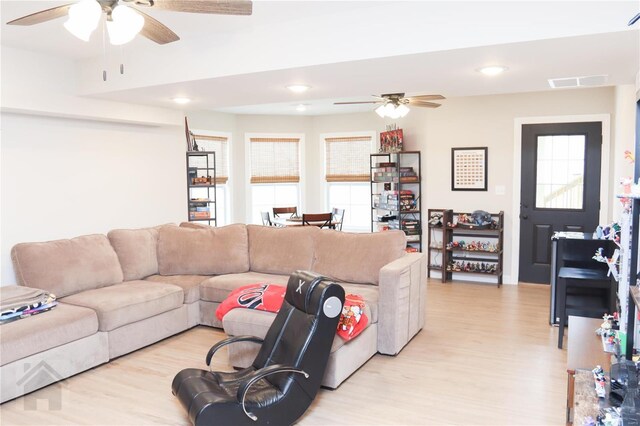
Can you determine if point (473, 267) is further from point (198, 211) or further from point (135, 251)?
point (135, 251)

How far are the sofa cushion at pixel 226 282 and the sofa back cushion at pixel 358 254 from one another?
434 mm

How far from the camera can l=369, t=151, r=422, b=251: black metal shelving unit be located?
712 cm

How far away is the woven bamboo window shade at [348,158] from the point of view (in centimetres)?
852

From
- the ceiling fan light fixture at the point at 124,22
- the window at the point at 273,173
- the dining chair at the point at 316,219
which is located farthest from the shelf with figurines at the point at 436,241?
the ceiling fan light fixture at the point at 124,22

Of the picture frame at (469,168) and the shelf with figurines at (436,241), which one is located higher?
the picture frame at (469,168)

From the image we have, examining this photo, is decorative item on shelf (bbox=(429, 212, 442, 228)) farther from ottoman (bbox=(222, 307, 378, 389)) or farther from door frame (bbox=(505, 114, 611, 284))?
ottoman (bbox=(222, 307, 378, 389))

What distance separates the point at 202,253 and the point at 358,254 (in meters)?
1.71

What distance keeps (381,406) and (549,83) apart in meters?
3.08

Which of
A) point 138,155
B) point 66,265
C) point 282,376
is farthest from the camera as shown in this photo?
point 138,155

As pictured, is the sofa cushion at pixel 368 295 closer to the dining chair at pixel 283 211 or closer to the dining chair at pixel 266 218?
the dining chair at pixel 266 218

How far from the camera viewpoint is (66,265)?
4.26 metres

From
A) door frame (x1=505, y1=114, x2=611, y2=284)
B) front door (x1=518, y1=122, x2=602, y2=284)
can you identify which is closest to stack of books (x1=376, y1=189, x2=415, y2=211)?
door frame (x1=505, y1=114, x2=611, y2=284)

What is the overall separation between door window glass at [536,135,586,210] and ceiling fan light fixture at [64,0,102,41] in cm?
554

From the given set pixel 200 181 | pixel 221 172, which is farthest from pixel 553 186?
pixel 221 172
